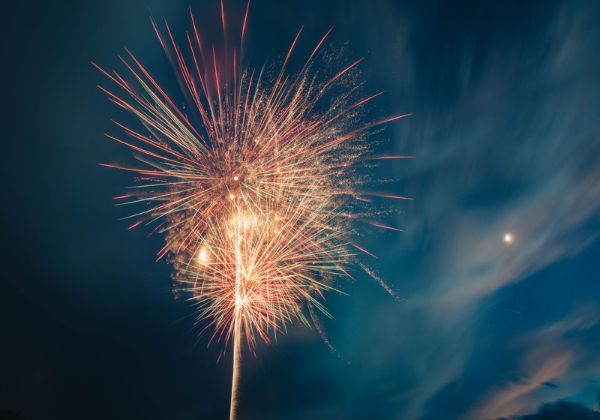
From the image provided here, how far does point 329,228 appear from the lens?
1557 cm

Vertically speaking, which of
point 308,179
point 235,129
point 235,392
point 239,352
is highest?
point 235,129

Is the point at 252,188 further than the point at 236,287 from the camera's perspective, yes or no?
No

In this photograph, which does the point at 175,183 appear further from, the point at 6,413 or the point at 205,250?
the point at 6,413

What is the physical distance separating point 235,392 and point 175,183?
1342 centimetres

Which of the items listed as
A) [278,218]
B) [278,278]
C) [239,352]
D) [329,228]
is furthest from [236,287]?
[329,228]

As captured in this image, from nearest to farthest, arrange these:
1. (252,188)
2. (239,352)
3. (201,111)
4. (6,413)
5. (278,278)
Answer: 1. (201,111)
2. (252,188)
3. (278,278)
4. (239,352)
5. (6,413)

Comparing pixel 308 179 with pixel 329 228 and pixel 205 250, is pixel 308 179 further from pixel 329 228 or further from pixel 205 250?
pixel 205 250

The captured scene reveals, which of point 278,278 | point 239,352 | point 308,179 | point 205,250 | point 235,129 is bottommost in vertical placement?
point 239,352

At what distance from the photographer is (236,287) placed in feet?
60.0

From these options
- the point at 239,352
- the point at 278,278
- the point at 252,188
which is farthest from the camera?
the point at 239,352

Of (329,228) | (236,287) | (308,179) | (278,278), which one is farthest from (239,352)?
(308,179)

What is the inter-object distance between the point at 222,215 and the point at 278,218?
344cm

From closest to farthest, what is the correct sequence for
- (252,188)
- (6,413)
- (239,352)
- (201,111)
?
1. (201,111)
2. (252,188)
3. (239,352)
4. (6,413)

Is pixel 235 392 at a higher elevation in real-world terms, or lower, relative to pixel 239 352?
lower
